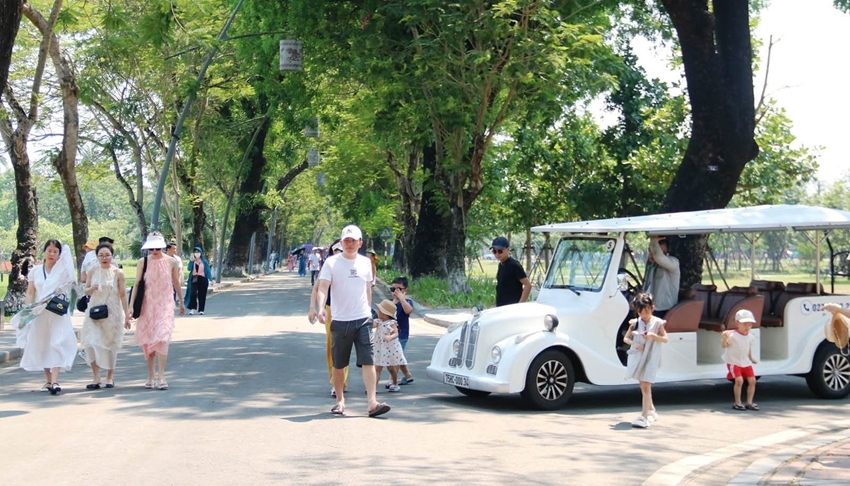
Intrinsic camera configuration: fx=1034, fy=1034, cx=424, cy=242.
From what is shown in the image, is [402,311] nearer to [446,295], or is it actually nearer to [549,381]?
[549,381]

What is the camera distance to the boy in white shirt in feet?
38.3

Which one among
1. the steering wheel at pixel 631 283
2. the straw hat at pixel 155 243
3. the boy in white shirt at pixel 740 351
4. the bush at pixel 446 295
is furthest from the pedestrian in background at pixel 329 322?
the bush at pixel 446 295

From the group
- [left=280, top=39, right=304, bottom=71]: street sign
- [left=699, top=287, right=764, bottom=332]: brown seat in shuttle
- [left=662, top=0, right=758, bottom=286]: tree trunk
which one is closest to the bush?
[left=280, top=39, right=304, bottom=71]: street sign

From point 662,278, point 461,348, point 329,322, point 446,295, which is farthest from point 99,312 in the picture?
point 446,295

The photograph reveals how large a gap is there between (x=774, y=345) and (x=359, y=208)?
4219 cm

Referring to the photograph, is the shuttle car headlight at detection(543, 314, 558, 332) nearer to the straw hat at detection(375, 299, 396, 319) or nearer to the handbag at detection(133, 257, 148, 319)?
the straw hat at detection(375, 299, 396, 319)

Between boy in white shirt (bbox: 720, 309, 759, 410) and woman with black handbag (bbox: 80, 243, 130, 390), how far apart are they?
7224mm

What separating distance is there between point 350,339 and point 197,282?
18.1 metres

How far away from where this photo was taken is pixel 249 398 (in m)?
12.0

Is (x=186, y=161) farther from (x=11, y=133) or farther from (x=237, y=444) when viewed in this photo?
(x=237, y=444)

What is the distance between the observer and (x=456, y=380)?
11.6m

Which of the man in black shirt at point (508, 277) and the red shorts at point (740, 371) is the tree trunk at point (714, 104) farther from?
the red shorts at point (740, 371)

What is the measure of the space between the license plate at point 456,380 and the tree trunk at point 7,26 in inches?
268

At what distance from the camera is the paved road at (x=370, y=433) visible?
314 inches
